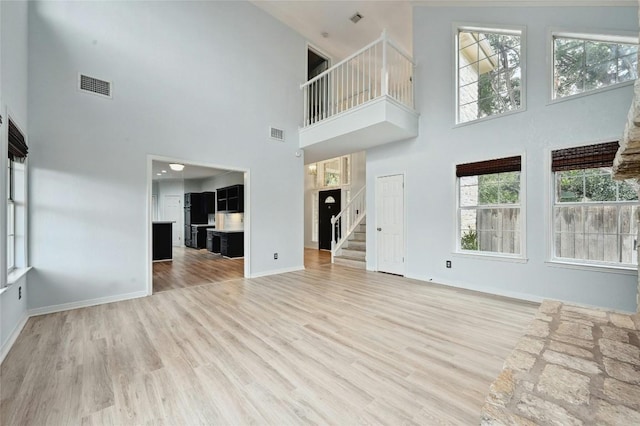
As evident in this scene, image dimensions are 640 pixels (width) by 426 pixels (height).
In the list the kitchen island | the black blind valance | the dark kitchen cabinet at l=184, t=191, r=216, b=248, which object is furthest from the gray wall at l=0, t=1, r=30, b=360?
the dark kitchen cabinet at l=184, t=191, r=216, b=248

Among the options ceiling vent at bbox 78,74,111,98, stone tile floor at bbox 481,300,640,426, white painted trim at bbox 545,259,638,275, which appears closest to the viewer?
stone tile floor at bbox 481,300,640,426

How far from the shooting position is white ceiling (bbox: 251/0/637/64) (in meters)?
5.33

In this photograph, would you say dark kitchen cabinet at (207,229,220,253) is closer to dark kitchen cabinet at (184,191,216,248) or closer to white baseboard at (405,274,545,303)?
dark kitchen cabinet at (184,191,216,248)

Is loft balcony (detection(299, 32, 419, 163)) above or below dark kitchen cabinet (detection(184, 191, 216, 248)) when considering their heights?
above

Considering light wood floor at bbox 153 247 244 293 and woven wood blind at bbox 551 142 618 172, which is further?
light wood floor at bbox 153 247 244 293

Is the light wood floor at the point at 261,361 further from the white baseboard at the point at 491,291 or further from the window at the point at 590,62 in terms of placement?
the window at the point at 590,62

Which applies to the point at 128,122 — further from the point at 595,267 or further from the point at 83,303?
the point at 595,267

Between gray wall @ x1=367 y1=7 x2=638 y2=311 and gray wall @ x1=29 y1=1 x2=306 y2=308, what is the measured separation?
283 centimetres

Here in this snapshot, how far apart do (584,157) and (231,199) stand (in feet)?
25.9

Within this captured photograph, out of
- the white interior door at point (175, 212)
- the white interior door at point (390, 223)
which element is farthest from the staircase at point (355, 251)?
the white interior door at point (175, 212)

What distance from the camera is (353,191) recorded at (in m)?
8.77

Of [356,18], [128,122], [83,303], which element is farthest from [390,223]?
[83,303]

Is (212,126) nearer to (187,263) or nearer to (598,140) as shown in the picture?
(187,263)

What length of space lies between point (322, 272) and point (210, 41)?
480 cm
